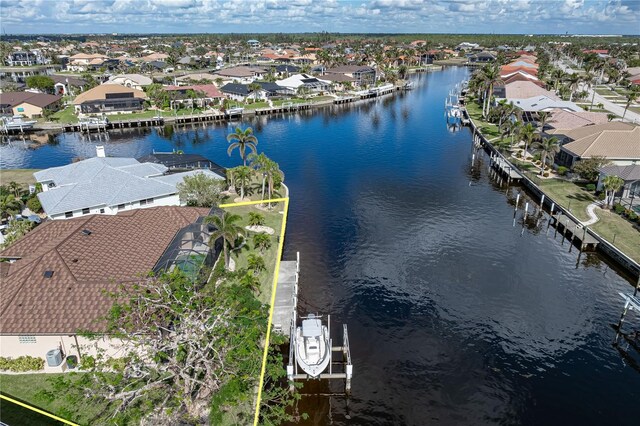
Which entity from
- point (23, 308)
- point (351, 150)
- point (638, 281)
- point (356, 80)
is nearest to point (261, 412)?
point (23, 308)

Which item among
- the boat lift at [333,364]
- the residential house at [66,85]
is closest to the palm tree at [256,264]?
the boat lift at [333,364]

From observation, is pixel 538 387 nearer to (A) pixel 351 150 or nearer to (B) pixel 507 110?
(A) pixel 351 150

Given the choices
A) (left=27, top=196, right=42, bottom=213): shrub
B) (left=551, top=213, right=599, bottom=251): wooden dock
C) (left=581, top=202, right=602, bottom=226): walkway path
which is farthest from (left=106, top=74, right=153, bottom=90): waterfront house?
(left=581, top=202, right=602, bottom=226): walkway path

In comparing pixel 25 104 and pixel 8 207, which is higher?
pixel 25 104

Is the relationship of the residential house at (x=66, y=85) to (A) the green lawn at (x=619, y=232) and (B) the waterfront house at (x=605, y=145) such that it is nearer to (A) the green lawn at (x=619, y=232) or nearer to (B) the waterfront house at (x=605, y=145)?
(B) the waterfront house at (x=605, y=145)

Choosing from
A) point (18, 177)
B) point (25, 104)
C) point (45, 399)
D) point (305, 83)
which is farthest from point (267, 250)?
point (305, 83)

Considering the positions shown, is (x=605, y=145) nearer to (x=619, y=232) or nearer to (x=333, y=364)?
(x=619, y=232)

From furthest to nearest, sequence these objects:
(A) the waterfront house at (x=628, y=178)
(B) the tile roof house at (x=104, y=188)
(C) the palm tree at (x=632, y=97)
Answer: (C) the palm tree at (x=632, y=97) → (A) the waterfront house at (x=628, y=178) → (B) the tile roof house at (x=104, y=188)
